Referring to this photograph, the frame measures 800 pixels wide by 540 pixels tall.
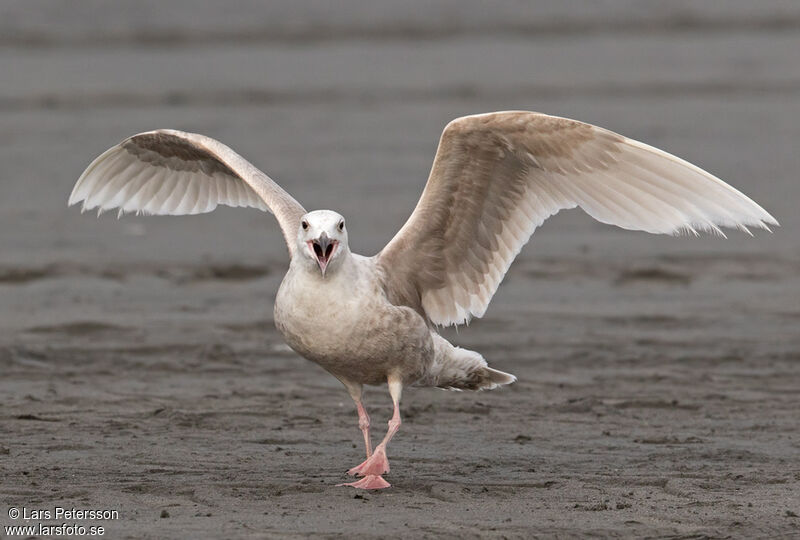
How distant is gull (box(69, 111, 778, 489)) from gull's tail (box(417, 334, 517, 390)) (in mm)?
10

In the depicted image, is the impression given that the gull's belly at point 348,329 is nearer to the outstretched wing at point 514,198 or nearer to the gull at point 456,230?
the gull at point 456,230

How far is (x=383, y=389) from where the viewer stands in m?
11.0

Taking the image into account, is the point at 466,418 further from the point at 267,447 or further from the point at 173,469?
the point at 173,469

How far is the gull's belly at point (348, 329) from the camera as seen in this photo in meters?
8.02

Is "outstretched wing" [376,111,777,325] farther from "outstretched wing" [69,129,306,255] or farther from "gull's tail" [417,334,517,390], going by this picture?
"outstretched wing" [69,129,306,255]

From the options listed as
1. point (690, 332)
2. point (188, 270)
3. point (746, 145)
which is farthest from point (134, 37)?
point (690, 332)

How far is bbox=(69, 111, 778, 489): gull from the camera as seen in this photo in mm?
8023

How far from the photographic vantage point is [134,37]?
95.4 ft

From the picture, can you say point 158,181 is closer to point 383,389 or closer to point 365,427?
point 383,389

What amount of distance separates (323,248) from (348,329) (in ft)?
1.61

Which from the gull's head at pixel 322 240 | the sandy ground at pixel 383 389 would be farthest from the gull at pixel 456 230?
the sandy ground at pixel 383 389

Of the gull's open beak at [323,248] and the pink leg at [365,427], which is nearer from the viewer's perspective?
the gull's open beak at [323,248]

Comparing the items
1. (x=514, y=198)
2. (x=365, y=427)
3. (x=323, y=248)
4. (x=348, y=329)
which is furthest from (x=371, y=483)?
(x=514, y=198)

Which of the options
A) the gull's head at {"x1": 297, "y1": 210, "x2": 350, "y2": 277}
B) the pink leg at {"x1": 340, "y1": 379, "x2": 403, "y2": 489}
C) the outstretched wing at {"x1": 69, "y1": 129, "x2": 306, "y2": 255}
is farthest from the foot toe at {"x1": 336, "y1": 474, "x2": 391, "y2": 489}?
the outstretched wing at {"x1": 69, "y1": 129, "x2": 306, "y2": 255}
